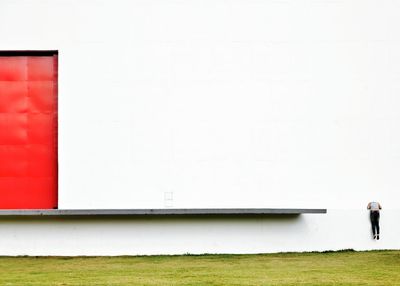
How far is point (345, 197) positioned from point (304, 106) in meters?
1.97

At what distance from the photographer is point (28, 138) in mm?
18766

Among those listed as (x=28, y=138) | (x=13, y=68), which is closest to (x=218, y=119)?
(x=28, y=138)

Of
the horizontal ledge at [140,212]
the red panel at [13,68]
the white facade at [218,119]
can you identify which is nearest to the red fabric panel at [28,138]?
the red panel at [13,68]

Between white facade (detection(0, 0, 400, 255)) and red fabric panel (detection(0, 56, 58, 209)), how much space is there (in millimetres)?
305

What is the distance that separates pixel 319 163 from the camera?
61.7 ft

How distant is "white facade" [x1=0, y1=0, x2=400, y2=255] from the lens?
18.6m

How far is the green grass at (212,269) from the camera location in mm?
14703

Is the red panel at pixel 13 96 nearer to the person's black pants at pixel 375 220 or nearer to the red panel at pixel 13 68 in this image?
the red panel at pixel 13 68

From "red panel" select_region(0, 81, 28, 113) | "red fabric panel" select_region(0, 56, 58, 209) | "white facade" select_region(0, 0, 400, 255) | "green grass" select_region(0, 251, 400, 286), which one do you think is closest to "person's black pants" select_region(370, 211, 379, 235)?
"white facade" select_region(0, 0, 400, 255)

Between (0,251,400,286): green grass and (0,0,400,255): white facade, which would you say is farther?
(0,0,400,255): white facade

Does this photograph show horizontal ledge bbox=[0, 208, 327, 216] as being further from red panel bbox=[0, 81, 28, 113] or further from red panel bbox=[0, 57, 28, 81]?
red panel bbox=[0, 57, 28, 81]

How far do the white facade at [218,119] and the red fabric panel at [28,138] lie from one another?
0.30m

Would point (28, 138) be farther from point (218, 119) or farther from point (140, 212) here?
point (218, 119)

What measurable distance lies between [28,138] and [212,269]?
16.3ft
